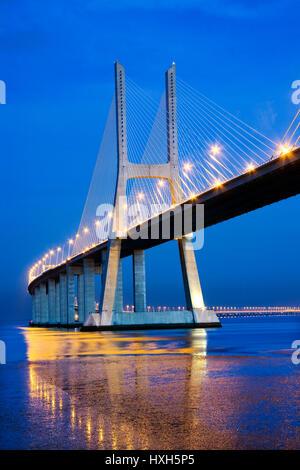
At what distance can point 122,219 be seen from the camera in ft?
152

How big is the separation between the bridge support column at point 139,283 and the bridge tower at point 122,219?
3.94m

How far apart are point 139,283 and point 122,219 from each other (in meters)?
11.2

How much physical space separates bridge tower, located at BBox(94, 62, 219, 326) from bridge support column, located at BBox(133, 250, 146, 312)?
3.94m

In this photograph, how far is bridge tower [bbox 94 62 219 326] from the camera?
1796 inches

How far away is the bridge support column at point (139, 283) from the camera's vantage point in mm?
55312

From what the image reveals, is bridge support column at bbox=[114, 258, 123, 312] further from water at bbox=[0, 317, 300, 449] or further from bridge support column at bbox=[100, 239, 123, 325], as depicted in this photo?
water at bbox=[0, 317, 300, 449]

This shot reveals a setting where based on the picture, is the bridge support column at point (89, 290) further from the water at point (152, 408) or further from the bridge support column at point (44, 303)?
the water at point (152, 408)

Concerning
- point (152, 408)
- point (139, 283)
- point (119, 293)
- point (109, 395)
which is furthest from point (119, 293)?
point (152, 408)

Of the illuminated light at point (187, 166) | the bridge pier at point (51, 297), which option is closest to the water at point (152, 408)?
the illuminated light at point (187, 166)

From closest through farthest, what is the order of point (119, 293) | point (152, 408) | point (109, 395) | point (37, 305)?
point (152, 408) → point (109, 395) → point (119, 293) → point (37, 305)

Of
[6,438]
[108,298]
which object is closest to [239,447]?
[6,438]

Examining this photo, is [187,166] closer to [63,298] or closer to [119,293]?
[119,293]


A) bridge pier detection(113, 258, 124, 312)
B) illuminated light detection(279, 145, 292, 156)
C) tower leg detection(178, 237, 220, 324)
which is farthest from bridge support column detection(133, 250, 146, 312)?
illuminated light detection(279, 145, 292, 156)
